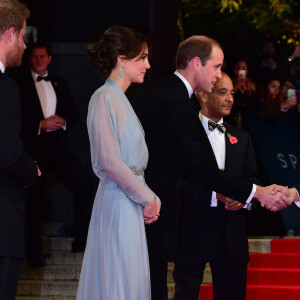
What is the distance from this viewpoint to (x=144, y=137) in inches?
132

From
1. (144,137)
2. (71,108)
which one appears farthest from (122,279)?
(71,108)

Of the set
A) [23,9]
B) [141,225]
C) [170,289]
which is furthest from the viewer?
[170,289]

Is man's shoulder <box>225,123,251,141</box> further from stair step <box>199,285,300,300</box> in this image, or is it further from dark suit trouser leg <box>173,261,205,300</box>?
stair step <box>199,285,300,300</box>

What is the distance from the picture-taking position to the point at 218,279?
12.2ft

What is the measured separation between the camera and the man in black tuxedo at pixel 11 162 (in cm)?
278

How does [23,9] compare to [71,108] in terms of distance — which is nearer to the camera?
[23,9]

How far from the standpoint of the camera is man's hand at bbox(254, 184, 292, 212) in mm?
3781

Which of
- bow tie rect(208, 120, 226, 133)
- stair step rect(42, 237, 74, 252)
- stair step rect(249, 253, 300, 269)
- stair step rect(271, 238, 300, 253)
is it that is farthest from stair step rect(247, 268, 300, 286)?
bow tie rect(208, 120, 226, 133)

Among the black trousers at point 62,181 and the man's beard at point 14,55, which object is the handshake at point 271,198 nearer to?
the man's beard at point 14,55

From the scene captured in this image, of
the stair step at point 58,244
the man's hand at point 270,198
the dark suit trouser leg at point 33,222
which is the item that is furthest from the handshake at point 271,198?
the stair step at point 58,244

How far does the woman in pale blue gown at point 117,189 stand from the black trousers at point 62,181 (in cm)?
251

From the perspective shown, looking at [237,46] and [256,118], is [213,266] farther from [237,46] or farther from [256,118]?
[237,46]

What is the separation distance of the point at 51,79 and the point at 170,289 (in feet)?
6.50

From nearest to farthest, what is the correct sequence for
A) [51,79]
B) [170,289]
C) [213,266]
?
[213,266], [170,289], [51,79]
